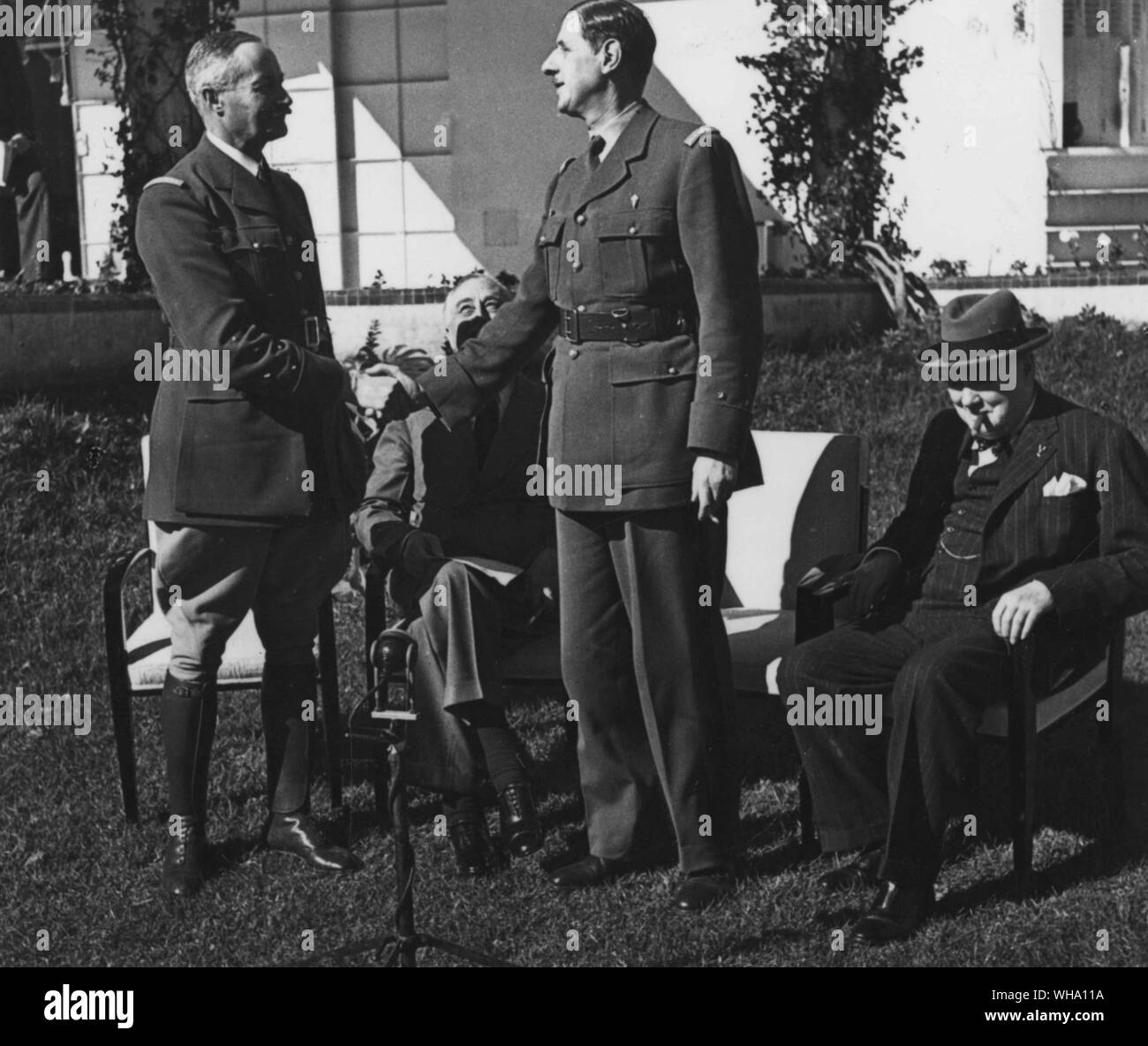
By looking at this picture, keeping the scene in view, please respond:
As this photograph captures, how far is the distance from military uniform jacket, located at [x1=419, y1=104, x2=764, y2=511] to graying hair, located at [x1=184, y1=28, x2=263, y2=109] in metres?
0.86

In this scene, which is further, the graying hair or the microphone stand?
the graying hair

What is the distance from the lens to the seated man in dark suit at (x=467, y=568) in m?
5.01

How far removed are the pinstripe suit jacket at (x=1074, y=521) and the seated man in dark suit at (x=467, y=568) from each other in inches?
51.3

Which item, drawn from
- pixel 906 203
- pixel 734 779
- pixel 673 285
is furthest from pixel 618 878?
pixel 906 203

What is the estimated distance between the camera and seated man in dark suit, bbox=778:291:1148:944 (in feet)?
14.6

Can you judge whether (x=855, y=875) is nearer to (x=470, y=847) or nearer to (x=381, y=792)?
(x=470, y=847)

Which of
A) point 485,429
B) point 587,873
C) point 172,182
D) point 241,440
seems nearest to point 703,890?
point 587,873

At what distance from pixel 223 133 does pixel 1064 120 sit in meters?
6.36

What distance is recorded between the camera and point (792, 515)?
573 cm

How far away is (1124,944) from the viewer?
14.0ft

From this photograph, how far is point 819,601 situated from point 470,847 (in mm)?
1119

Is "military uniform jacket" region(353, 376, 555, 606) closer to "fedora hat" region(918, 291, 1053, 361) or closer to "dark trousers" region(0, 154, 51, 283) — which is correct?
"fedora hat" region(918, 291, 1053, 361)

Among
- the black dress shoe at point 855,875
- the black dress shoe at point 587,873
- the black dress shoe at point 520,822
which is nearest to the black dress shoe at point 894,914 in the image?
the black dress shoe at point 855,875

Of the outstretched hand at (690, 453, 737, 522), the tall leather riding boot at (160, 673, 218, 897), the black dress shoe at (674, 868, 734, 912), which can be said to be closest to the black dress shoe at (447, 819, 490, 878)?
the black dress shoe at (674, 868, 734, 912)
